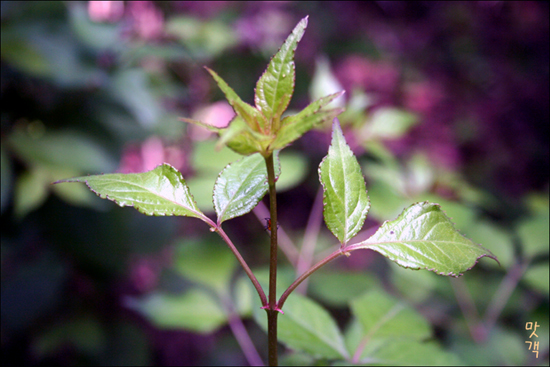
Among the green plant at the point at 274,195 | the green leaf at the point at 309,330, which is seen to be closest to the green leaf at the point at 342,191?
the green plant at the point at 274,195

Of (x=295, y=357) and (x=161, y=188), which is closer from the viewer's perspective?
(x=161, y=188)

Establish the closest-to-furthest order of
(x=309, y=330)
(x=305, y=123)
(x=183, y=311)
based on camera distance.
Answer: (x=305, y=123), (x=309, y=330), (x=183, y=311)

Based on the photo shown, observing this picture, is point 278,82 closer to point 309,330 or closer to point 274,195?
point 274,195

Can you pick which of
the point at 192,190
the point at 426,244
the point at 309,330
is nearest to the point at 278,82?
the point at 426,244

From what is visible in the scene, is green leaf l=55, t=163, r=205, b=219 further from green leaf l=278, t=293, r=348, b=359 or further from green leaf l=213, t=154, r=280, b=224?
green leaf l=278, t=293, r=348, b=359

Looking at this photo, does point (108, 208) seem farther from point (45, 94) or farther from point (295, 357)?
point (295, 357)

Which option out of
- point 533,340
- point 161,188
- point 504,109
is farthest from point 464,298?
point 504,109

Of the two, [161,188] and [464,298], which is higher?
[161,188]
